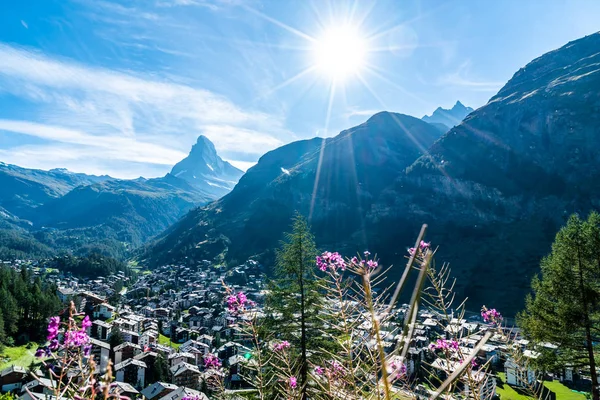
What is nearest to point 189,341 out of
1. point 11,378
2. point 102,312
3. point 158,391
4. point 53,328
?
point 158,391

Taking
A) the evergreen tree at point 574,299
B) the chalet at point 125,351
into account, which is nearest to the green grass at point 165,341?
the chalet at point 125,351

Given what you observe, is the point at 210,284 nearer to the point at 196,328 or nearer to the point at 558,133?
the point at 196,328

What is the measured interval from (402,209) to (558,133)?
158 ft

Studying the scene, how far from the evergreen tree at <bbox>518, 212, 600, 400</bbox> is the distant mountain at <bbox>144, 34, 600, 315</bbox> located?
186 feet

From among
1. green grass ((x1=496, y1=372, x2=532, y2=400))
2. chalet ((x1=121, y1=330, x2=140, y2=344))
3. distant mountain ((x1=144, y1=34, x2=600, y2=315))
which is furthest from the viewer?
distant mountain ((x1=144, y1=34, x2=600, y2=315))

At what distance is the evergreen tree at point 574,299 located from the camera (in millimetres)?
11578

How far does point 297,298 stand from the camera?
11.5m

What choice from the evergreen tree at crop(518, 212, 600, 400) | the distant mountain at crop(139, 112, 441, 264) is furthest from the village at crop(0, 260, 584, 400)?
the distant mountain at crop(139, 112, 441, 264)

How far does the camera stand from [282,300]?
1174 centimetres

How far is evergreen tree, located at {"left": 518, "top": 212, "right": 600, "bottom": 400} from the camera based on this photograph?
38.0ft

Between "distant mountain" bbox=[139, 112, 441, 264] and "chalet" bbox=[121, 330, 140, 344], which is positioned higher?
"distant mountain" bbox=[139, 112, 441, 264]

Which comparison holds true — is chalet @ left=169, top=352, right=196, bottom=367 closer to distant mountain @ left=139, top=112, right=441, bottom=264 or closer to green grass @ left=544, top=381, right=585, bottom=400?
green grass @ left=544, top=381, right=585, bottom=400

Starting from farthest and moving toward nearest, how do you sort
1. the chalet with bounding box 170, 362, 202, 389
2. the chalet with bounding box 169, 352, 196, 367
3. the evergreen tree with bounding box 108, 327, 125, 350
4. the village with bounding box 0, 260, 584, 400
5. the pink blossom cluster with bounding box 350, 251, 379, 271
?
the evergreen tree with bounding box 108, 327, 125, 350
the chalet with bounding box 169, 352, 196, 367
the chalet with bounding box 170, 362, 202, 389
the village with bounding box 0, 260, 584, 400
the pink blossom cluster with bounding box 350, 251, 379, 271

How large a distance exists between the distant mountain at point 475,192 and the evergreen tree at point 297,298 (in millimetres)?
62530
